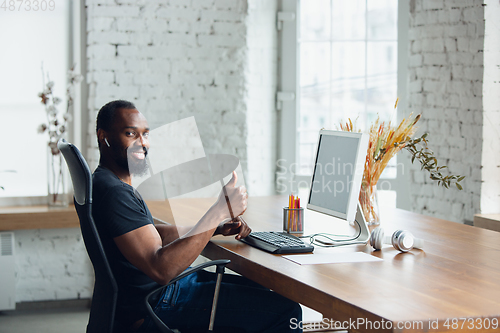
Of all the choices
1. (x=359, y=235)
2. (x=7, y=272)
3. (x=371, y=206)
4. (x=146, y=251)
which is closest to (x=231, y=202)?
(x=146, y=251)

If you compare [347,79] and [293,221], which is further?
[347,79]

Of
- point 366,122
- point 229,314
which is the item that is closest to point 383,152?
point 229,314

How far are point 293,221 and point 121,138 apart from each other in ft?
2.41

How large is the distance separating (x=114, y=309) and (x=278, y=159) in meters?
2.41

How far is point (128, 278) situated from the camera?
5.40 ft

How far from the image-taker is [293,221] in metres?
2.08

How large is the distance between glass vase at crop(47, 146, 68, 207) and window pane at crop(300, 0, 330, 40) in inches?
74.9

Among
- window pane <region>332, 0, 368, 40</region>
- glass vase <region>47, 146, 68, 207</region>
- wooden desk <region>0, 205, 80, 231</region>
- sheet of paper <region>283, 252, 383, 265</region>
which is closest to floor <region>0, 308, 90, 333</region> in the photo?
wooden desk <region>0, 205, 80, 231</region>

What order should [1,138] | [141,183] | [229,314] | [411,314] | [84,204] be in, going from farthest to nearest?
[1,138] < [141,183] < [229,314] < [84,204] < [411,314]

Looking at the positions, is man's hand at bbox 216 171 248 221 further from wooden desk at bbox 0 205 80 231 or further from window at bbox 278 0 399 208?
window at bbox 278 0 399 208

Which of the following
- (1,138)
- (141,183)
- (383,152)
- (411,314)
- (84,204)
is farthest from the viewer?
(1,138)

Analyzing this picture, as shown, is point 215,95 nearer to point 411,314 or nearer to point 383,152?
point 383,152

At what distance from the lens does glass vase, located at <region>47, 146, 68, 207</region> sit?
3408mm

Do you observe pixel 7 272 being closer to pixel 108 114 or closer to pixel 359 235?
pixel 108 114
